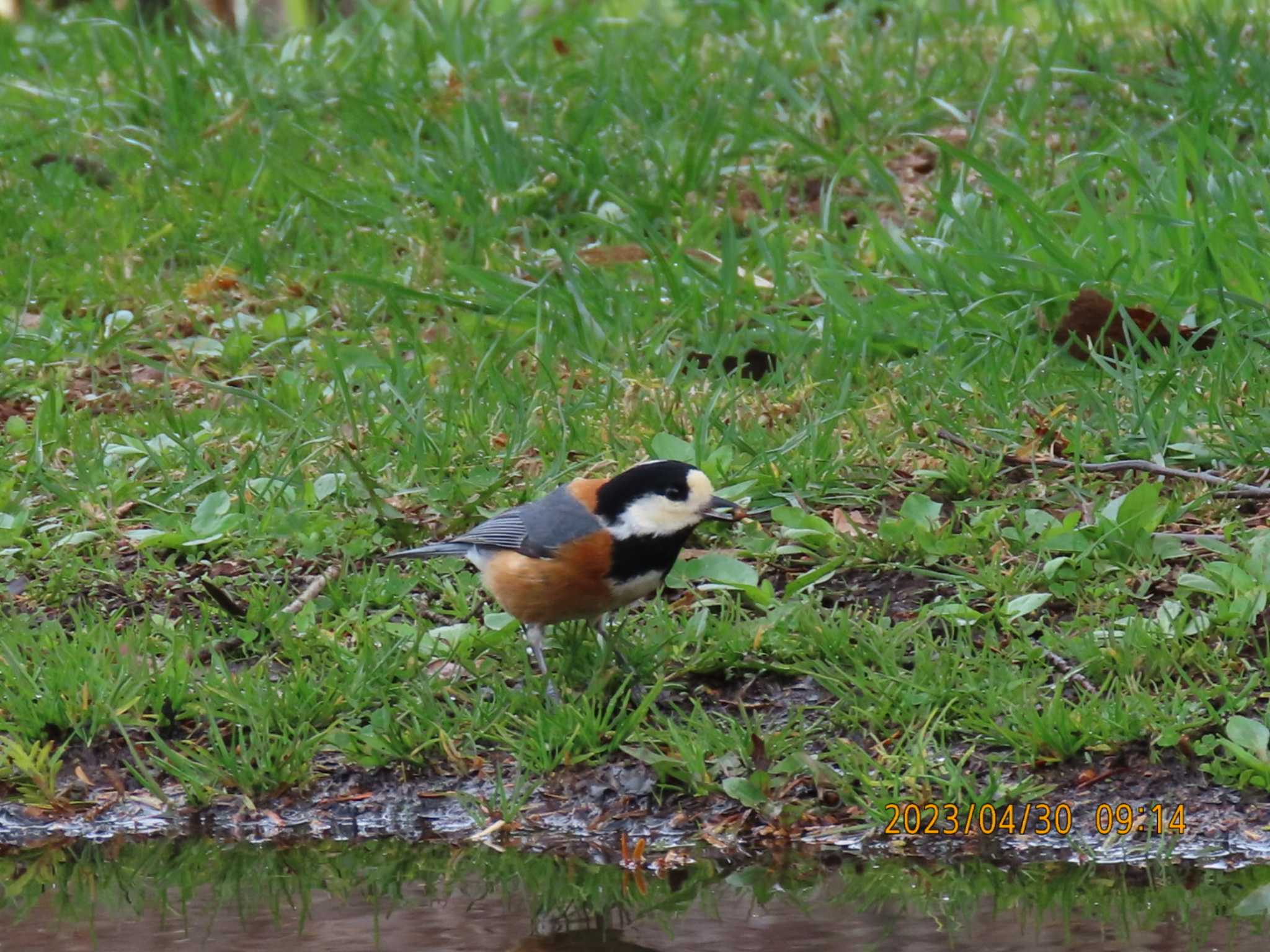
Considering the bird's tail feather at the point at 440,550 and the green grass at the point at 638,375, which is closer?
the green grass at the point at 638,375

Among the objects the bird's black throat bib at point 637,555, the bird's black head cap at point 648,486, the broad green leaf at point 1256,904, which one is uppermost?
the bird's black head cap at point 648,486

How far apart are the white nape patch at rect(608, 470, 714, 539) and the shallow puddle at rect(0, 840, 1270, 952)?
2.81ft

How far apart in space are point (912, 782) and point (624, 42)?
5367mm

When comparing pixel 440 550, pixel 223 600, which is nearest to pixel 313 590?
pixel 223 600

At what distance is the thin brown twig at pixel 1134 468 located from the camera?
525 cm

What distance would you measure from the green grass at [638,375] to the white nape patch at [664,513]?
0.38m

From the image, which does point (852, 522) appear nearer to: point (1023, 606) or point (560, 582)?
point (1023, 606)

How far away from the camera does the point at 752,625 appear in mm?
4965

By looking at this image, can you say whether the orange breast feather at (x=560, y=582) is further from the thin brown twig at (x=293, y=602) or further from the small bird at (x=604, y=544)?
the thin brown twig at (x=293, y=602)

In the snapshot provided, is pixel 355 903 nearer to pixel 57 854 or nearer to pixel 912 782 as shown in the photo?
pixel 57 854

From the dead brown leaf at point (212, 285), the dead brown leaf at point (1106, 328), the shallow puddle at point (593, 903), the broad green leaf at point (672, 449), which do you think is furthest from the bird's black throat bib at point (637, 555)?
the dead brown leaf at point (212, 285)

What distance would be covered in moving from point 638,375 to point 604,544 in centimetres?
171

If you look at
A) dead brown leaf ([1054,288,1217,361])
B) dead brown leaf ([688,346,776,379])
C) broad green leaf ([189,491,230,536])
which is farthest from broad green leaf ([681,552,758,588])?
dead brown leaf ([1054,288,1217,361])

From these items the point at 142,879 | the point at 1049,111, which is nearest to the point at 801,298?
the point at 1049,111
